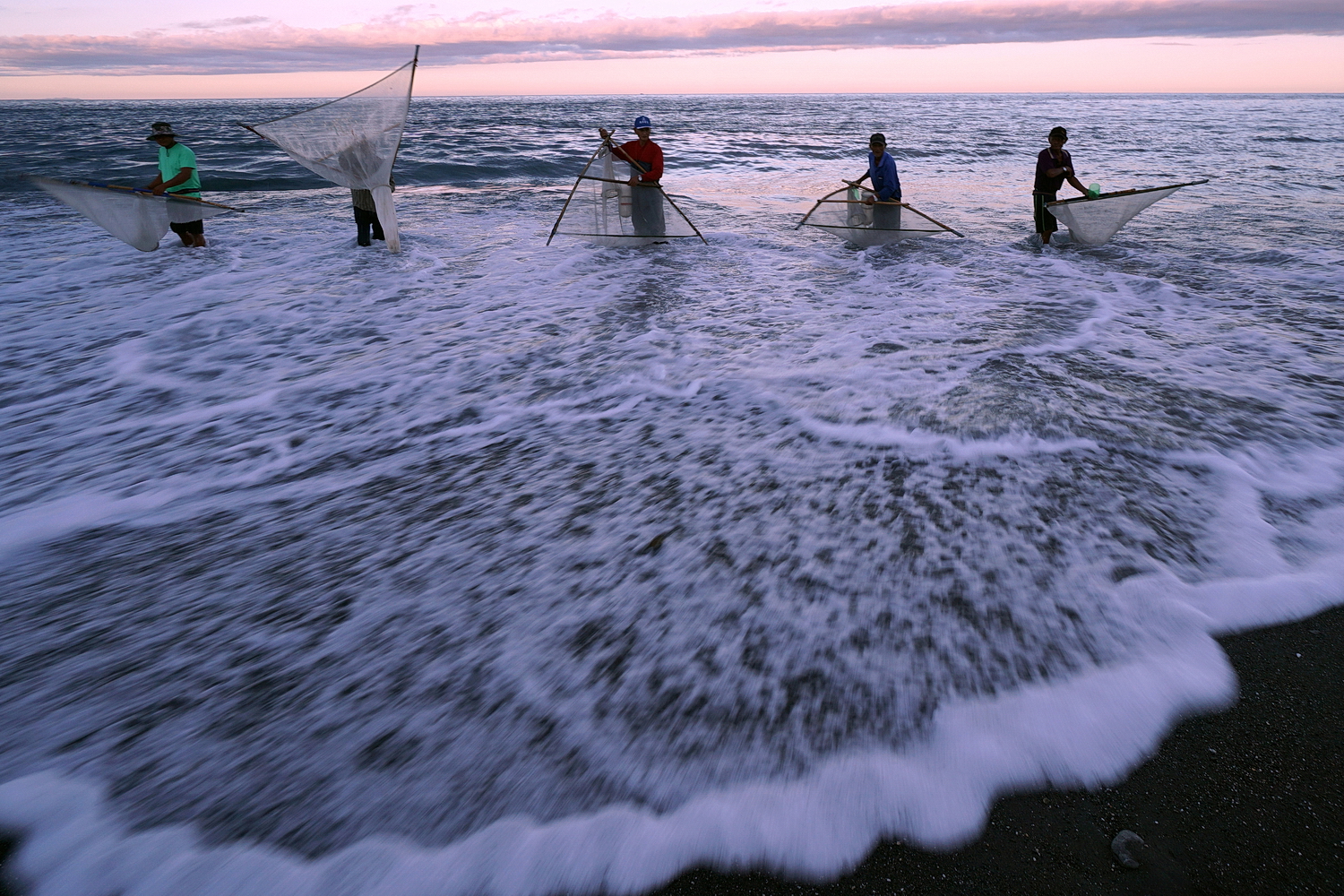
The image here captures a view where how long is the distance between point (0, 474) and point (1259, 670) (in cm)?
639

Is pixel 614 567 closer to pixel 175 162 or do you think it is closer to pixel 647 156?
pixel 647 156

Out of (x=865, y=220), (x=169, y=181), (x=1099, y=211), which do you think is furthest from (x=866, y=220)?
(x=169, y=181)

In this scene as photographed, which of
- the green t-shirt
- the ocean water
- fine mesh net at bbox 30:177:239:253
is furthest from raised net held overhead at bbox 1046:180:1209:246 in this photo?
the green t-shirt

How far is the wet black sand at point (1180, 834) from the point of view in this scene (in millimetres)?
1726

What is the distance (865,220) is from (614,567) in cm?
887

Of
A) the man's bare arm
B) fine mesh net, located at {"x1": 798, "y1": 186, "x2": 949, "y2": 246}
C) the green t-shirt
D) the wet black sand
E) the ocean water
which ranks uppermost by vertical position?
the green t-shirt

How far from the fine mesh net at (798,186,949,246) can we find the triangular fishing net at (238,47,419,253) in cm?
605

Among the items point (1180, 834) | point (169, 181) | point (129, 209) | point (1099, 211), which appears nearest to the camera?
point (1180, 834)

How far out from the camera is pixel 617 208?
381 inches

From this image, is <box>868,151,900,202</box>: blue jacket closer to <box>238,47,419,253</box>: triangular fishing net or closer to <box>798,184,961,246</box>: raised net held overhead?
<box>798,184,961,246</box>: raised net held overhead

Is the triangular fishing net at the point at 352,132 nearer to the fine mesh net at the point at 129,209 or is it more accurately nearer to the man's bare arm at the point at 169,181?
the fine mesh net at the point at 129,209

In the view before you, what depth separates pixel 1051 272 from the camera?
8.66 m

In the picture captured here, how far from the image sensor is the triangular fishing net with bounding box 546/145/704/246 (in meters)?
9.22

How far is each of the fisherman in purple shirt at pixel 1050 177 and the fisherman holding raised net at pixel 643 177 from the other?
213 inches
